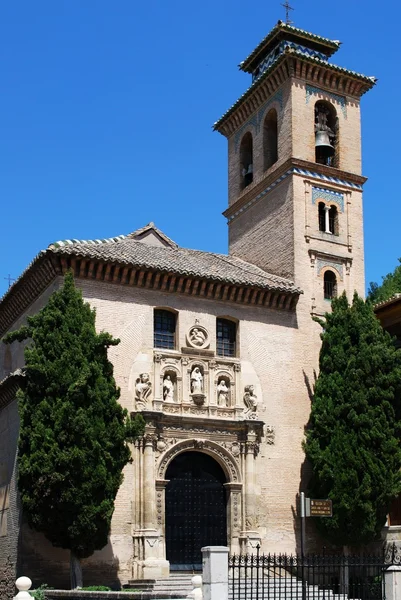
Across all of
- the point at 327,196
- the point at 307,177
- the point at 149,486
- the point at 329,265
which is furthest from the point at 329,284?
the point at 149,486

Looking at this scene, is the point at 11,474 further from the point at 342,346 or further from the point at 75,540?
the point at 342,346

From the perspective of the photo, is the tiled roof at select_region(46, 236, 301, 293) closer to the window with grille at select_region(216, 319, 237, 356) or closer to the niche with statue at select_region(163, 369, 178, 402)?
the window with grille at select_region(216, 319, 237, 356)

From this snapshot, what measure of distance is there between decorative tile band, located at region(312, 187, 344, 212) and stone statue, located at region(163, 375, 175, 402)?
804 centimetres

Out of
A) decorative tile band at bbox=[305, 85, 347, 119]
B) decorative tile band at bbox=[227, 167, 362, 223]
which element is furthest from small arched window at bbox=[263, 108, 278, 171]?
decorative tile band at bbox=[305, 85, 347, 119]

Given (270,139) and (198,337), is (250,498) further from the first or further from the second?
(270,139)

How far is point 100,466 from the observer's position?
70.1 ft

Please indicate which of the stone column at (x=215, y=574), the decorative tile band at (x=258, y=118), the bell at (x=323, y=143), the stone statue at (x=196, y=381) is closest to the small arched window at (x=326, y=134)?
the bell at (x=323, y=143)

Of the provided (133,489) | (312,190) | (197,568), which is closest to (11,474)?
(133,489)

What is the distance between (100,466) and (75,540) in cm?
176

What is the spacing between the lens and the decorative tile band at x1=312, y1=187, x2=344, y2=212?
96.1 ft

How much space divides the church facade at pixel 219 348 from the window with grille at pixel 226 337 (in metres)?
0.05

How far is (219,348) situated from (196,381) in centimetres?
156

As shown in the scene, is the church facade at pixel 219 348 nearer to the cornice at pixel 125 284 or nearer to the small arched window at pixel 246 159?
the cornice at pixel 125 284

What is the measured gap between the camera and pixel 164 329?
25781 mm
